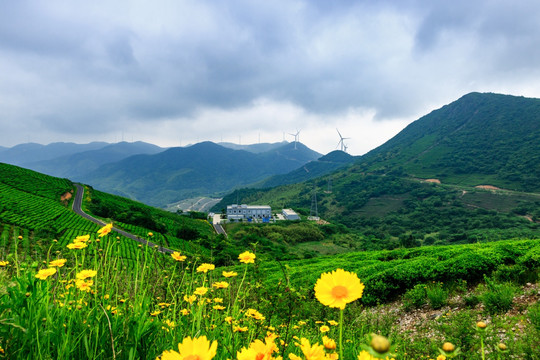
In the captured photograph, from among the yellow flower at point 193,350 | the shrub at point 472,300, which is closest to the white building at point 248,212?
the shrub at point 472,300

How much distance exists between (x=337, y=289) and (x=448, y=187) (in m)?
114

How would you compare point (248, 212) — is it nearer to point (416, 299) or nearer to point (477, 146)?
point (416, 299)

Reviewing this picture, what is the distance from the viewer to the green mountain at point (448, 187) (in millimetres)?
68438

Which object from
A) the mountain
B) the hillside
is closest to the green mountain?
the mountain

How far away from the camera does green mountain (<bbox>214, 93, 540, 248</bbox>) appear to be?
68438mm

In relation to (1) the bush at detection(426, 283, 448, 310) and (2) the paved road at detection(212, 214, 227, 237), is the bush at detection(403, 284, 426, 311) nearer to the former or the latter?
(1) the bush at detection(426, 283, 448, 310)

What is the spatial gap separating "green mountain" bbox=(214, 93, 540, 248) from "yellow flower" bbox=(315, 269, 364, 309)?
48.4m

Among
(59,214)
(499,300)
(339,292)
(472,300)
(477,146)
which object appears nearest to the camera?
(339,292)

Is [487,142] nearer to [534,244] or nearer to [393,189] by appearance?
[393,189]

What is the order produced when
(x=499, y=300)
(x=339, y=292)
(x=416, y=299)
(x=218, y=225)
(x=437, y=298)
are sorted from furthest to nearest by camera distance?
(x=218, y=225), (x=416, y=299), (x=437, y=298), (x=499, y=300), (x=339, y=292)

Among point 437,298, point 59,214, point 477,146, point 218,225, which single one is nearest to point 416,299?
point 437,298

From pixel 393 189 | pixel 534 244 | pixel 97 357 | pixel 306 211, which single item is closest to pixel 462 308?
pixel 534 244

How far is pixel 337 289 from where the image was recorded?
133cm

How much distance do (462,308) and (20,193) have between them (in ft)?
200
